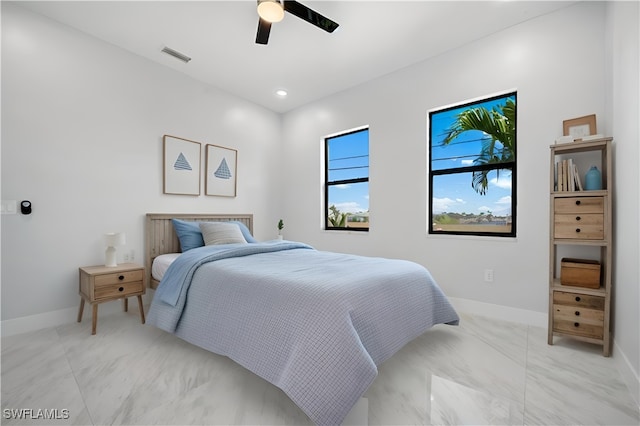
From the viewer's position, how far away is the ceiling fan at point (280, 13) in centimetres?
210

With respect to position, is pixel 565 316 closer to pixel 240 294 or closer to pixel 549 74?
pixel 549 74

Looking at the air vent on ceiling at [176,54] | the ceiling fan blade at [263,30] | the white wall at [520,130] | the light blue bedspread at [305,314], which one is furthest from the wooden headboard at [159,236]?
the ceiling fan blade at [263,30]

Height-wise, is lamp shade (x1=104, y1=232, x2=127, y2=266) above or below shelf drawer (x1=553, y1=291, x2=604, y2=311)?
above

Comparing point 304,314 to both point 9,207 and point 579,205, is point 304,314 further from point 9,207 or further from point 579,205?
point 9,207

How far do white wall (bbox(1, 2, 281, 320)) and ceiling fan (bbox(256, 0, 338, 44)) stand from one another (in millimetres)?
1763

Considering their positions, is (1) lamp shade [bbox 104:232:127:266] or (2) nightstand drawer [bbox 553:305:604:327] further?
(1) lamp shade [bbox 104:232:127:266]

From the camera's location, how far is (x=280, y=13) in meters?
2.16

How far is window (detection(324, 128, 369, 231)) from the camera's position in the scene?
4.10 m

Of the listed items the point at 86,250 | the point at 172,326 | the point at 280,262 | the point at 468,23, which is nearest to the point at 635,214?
the point at 468,23

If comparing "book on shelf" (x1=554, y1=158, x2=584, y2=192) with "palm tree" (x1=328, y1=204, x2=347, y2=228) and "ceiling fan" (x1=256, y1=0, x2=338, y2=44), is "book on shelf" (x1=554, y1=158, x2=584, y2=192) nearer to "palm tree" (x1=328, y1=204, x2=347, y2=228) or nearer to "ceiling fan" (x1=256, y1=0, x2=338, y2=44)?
"ceiling fan" (x1=256, y1=0, x2=338, y2=44)

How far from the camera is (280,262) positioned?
96.2 inches

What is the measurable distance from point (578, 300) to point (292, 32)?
3.29 metres

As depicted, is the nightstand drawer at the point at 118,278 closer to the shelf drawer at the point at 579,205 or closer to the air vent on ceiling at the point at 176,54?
the air vent on ceiling at the point at 176,54

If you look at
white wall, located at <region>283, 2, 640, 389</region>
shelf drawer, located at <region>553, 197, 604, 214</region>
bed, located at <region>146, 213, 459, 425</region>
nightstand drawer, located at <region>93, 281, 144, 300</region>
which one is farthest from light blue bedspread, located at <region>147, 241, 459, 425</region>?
shelf drawer, located at <region>553, 197, 604, 214</region>
